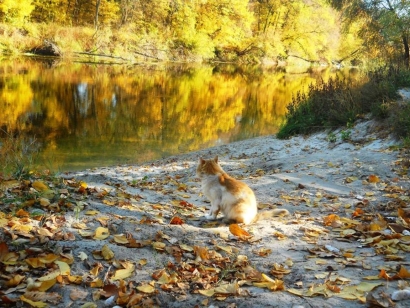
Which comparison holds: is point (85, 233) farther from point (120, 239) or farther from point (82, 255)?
point (82, 255)

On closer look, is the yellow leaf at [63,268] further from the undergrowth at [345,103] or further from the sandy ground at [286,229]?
the undergrowth at [345,103]

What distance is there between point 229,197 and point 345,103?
9.18m

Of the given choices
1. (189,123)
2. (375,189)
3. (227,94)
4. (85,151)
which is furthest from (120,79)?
(375,189)

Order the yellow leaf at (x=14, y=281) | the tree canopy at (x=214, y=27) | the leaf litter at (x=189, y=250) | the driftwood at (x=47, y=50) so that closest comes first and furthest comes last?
the yellow leaf at (x=14, y=281) → the leaf litter at (x=189, y=250) → the tree canopy at (x=214, y=27) → the driftwood at (x=47, y=50)

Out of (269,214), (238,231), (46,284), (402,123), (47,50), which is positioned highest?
(47,50)

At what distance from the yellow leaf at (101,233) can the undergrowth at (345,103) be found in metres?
9.16

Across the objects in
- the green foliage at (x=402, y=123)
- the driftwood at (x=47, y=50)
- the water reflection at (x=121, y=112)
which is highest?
the driftwood at (x=47, y=50)

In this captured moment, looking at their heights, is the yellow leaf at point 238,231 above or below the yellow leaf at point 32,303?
below

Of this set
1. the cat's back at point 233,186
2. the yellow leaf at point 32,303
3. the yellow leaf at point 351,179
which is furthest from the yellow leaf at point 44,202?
the yellow leaf at point 351,179

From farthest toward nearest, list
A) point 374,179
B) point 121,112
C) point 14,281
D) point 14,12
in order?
point 14,12
point 121,112
point 374,179
point 14,281

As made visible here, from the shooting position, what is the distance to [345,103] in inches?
500

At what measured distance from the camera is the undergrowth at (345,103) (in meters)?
12.0

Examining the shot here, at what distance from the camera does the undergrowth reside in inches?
471

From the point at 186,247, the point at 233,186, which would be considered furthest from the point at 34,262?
the point at 233,186
